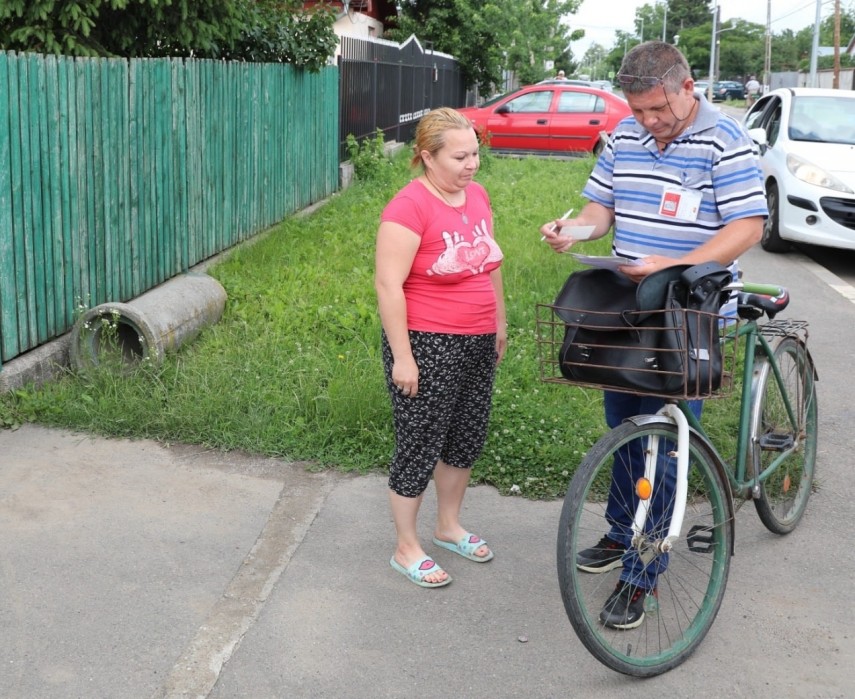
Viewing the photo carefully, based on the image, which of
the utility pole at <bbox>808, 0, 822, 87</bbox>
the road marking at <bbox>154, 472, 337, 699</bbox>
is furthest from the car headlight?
the utility pole at <bbox>808, 0, 822, 87</bbox>

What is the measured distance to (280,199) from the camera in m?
10.2

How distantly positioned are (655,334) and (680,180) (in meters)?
0.64

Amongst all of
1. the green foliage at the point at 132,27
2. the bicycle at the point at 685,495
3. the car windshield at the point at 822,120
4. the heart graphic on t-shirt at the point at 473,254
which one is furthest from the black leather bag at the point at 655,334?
the car windshield at the point at 822,120

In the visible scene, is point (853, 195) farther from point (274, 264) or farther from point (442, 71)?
point (442, 71)

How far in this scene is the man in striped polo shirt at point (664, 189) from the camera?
10.7 feet

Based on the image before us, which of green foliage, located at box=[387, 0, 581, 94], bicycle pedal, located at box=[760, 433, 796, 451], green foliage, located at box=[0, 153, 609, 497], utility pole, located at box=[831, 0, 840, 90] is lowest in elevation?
green foliage, located at box=[0, 153, 609, 497]

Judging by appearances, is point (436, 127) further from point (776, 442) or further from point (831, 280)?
point (831, 280)

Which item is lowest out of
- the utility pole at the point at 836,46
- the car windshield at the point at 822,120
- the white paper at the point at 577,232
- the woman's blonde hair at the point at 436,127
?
the white paper at the point at 577,232

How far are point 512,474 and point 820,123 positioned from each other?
26.7 feet

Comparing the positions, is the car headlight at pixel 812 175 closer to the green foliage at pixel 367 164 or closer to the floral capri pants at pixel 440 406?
the green foliage at pixel 367 164

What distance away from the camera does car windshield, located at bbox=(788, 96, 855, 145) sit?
11008mm

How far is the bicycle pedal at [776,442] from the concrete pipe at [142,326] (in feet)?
10.6

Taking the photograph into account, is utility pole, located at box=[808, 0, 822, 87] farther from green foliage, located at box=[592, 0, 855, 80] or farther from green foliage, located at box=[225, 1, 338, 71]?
green foliage, located at box=[225, 1, 338, 71]

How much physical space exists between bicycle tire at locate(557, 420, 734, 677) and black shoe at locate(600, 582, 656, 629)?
0.09 ft
